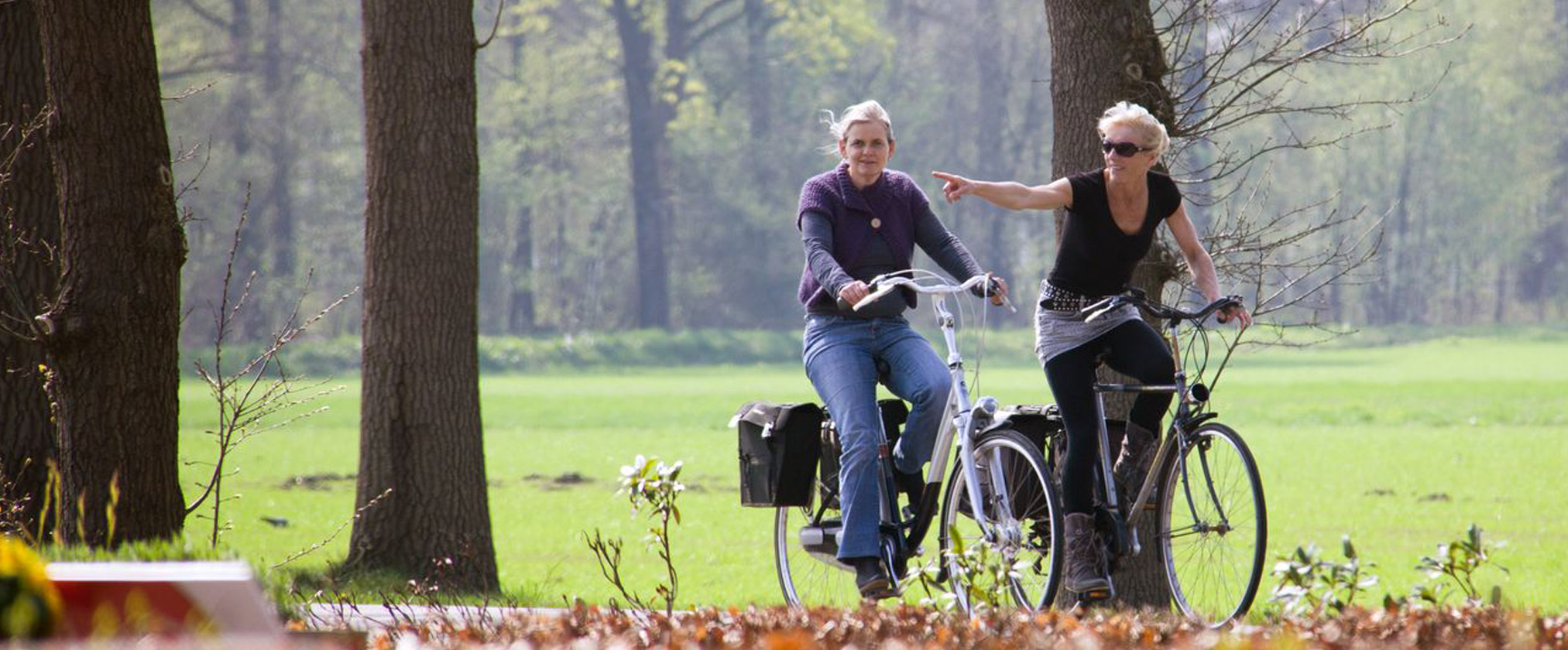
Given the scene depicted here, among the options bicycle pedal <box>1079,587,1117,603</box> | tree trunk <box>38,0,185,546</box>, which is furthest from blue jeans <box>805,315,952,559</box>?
tree trunk <box>38,0,185,546</box>

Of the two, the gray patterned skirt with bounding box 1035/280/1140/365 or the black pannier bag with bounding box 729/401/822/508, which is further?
the black pannier bag with bounding box 729/401/822/508

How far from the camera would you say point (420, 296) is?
9.30 metres

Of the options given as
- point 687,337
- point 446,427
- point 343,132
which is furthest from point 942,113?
point 446,427

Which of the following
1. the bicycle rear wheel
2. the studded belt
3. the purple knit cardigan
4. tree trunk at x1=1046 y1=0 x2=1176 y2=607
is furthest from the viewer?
tree trunk at x1=1046 y1=0 x2=1176 y2=607

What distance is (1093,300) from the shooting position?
5918mm

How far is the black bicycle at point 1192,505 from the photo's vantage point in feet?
18.1

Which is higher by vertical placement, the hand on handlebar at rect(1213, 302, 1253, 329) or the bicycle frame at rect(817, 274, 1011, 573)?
the hand on handlebar at rect(1213, 302, 1253, 329)

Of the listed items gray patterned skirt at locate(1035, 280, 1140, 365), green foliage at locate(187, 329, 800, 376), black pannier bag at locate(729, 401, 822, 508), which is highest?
gray patterned skirt at locate(1035, 280, 1140, 365)

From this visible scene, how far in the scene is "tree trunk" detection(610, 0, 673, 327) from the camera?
5369 centimetres

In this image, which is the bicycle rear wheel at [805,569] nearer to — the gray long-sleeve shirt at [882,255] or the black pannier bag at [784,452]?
the black pannier bag at [784,452]

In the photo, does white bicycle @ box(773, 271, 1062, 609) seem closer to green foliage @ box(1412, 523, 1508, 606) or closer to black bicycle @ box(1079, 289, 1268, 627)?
black bicycle @ box(1079, 289, 1268, 627)

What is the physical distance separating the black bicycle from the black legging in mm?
51

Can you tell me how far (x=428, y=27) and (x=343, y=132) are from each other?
48.3m

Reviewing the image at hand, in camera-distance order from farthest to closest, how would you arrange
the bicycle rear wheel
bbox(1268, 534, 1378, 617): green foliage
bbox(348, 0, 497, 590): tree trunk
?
bbox(348, 0, 497, 590): tree trunk → the bicycle rear wheel → bbox(1268, 534, 1378, 617): green foliage
